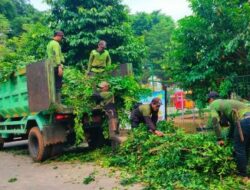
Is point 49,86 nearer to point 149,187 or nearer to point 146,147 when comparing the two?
point 146,147

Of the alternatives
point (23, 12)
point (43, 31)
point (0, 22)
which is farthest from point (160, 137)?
point (23, 12)

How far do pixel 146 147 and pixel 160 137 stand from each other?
0.34 meters

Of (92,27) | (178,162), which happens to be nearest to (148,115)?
(178,162)

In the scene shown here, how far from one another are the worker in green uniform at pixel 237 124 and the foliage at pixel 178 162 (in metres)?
0.19

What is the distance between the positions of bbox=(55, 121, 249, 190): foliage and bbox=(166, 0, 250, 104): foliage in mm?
3081

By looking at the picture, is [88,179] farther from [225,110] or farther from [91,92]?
[225,110]

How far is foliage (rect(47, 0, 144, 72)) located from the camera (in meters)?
15.2

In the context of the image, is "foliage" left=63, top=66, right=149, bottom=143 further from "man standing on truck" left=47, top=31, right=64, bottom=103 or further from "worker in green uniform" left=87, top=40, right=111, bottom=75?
"worker in green uniform" left=87, top=40, right=111, bottom=75

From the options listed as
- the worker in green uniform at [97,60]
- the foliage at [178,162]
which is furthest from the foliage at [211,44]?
the foliage at [178,162]

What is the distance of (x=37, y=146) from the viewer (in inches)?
344

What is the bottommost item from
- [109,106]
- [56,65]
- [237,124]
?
[237,124]

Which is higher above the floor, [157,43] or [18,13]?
[18,13]

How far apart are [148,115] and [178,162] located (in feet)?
5.45

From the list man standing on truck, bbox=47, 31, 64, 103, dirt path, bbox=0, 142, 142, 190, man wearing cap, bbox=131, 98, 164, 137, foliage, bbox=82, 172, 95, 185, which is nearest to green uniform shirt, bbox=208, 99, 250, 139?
man wearing cap, bbox=131, 98, 164, 137
